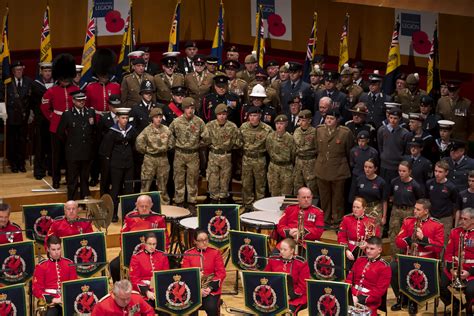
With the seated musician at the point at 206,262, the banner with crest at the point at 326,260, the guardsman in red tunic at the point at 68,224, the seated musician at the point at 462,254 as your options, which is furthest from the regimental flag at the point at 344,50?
the seated musician at the point at 206,262

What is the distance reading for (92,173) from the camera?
1616 cm

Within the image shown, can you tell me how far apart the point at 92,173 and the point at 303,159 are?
3254 millimetres

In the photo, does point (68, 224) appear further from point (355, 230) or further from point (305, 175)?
point (305, 175)

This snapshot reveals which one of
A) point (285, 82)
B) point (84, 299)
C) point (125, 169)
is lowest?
point (84, 299)

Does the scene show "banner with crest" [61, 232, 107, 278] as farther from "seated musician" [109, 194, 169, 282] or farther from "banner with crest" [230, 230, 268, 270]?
"banner with crest" [230, 230, 268, 270]

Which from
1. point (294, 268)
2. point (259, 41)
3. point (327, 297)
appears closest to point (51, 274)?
point (294, 268)

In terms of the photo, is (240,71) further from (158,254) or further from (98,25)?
(158,254)

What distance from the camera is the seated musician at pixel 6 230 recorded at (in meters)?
12.2

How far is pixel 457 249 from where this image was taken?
39.8 feet

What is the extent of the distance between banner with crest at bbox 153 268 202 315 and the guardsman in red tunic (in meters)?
1.97

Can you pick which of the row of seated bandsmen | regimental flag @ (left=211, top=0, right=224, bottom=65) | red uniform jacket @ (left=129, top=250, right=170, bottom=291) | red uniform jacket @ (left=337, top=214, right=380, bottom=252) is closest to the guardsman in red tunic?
the row of seated bandsmen

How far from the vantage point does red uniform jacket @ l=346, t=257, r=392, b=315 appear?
11453 mm

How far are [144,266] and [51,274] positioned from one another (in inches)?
38.9

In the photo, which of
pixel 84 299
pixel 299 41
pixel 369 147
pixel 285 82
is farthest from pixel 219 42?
pixel 84 299
